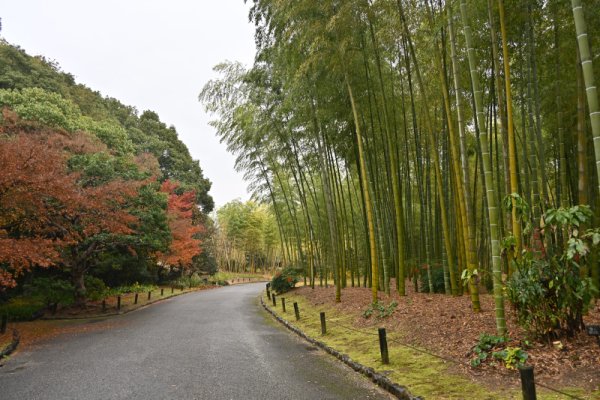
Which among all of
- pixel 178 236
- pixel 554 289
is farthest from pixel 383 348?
pixel 178 236

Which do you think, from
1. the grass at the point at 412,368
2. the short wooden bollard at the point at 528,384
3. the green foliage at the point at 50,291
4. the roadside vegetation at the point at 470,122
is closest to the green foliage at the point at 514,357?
the roadside vegetation at the point at 470,122

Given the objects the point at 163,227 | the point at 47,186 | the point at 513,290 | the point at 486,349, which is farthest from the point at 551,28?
the point at 163,227

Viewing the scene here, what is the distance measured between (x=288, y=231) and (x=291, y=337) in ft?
53.4

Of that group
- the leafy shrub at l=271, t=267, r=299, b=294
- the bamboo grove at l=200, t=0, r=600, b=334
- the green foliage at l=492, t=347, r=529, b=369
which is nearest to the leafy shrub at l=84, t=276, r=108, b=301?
the leafy shrub at l=271, t=267, r=299, b=294

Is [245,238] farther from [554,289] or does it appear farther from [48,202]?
[554,289]

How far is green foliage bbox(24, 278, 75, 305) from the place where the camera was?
1190cm

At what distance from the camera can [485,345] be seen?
433cm

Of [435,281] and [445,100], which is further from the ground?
[445,100]

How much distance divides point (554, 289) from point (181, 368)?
14.7 ft

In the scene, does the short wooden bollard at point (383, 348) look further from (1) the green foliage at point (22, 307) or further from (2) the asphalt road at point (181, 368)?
(1) the green foliage at point (22, 307)

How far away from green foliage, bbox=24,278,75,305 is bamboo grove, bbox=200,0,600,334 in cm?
714

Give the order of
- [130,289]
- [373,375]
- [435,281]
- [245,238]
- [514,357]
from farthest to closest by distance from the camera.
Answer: [245,238] → [130,289] → [435,281] → [373,375] → [514,357]

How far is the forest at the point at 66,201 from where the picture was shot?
8320 millimetres

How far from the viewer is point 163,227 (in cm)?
1282
